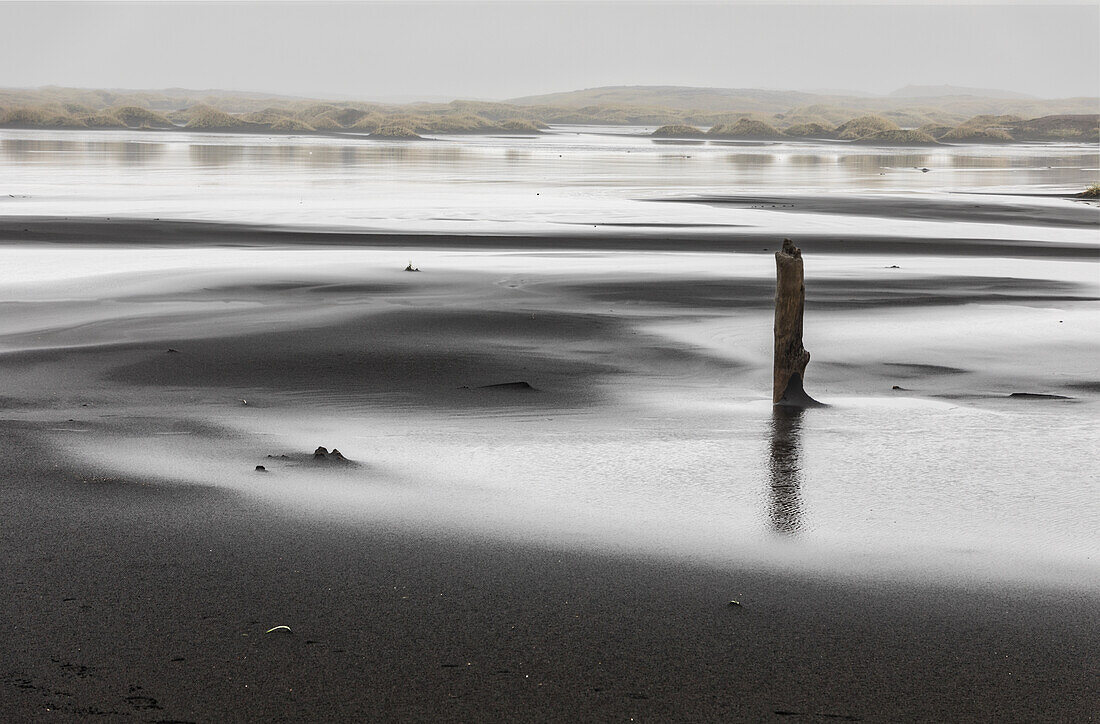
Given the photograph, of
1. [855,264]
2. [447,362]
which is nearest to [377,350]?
[447,362]

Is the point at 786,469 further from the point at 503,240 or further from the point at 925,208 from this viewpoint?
the point at 925,208

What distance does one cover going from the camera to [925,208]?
3153cm

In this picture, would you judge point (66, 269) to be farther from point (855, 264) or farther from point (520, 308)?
point (855, 264)

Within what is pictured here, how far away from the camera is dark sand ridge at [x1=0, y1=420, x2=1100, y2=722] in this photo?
185 inches

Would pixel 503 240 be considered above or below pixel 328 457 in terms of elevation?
above

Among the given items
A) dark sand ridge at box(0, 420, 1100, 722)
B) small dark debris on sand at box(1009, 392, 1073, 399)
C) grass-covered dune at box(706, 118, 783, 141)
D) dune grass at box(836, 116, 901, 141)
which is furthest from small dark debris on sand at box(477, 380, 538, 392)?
grass-covered dune at box(706, 118, 783, 141)

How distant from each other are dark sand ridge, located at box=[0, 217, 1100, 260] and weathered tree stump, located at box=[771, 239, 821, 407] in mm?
11686

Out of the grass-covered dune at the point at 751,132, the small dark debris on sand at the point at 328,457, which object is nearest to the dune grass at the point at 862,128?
the grass-covered dune at the point at 751,132

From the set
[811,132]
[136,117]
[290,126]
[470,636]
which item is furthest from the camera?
[136,117]

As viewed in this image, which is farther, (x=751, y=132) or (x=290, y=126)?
(x=290, y=126)

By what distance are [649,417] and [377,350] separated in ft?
11.8

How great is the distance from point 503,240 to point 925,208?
1379 cm

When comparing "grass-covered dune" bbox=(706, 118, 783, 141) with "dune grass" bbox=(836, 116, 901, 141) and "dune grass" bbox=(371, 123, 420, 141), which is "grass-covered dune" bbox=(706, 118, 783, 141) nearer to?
"dune grass" bbox=(836, 116, 901, 141)

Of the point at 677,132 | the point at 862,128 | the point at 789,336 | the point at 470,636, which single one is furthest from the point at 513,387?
the point at 677,132
